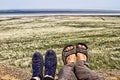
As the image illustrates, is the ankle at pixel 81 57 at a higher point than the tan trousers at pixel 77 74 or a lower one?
lower

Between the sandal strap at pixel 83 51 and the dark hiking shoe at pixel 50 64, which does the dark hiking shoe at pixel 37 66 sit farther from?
the sandal strap at pixel 83 51

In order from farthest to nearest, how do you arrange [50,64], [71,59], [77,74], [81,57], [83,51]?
[83,51], [81,57], [71,59], [50,64], [77,74]

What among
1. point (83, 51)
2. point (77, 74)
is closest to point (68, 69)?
point (77, 74)

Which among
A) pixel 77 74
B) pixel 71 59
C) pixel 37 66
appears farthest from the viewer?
pixel 71 59

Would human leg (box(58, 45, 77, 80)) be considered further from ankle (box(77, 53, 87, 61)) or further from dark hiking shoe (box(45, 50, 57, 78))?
dark hiking shoe (box(45, 50, 57, 78))

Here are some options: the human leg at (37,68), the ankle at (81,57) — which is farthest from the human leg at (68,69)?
the human leg at (37,68)

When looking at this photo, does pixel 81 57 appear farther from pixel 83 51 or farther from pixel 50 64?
pixel 50 64

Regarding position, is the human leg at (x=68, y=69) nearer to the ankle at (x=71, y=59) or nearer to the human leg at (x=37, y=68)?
the ankle at (x=71, y=59)

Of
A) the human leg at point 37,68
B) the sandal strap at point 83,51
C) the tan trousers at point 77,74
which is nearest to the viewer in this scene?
the tan trousers at point 77,74

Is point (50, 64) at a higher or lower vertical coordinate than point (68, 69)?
lower

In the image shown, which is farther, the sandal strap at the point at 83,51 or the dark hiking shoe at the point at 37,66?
the sandal strap at the point at 83,51

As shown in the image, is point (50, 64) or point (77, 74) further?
point (50, 64)

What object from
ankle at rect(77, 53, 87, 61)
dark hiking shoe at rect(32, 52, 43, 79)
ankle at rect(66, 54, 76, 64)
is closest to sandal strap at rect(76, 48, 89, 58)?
ankle at rect(77, 53, 87, 61)

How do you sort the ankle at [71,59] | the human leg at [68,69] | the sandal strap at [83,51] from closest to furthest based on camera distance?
the human leg at [68,69] < the ankle at [71,59] < the sandal strap at [83,51]
